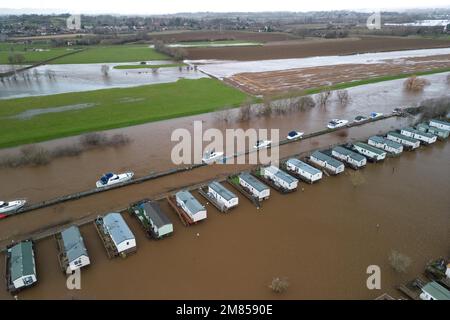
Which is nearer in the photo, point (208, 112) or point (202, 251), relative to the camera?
point (202, 251)

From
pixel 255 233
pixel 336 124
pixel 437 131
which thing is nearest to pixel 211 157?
pixel 255 233

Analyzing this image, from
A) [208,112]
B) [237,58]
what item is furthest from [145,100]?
[237,58]

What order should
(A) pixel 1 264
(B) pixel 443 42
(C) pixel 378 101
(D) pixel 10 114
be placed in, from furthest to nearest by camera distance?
(B) pixel 443 42, (C) pixel 378 101, (D) pixel 10 114, (A) pixel 1 264

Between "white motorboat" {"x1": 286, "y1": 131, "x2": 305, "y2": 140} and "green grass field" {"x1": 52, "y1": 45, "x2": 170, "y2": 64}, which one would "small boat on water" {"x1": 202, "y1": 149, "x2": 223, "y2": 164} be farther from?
"green grass field" {"x1": 52, "y1": 45, "x2": 170, "y2": 64}

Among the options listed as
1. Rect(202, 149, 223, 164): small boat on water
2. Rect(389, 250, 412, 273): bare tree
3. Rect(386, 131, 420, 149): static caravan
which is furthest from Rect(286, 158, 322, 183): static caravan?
Rect(386, 131, 420, 149): static caravan

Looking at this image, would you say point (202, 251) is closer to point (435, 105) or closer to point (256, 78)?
point (435, 105)

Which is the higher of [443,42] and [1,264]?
[443,42]
